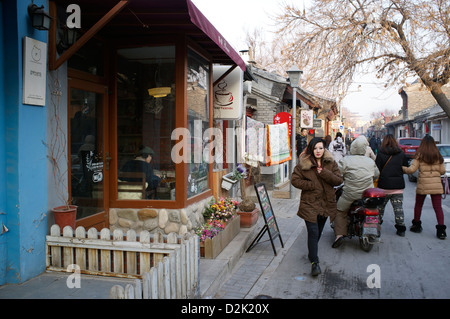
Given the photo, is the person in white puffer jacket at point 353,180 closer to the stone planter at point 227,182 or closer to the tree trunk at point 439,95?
the stone planter at point 227,182

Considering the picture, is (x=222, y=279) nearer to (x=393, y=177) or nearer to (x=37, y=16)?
(x=37, y=16)

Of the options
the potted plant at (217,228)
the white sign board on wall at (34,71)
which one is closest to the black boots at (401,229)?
the potted plant at (217,228)

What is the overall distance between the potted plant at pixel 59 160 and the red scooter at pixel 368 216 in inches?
170

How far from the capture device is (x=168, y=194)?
5711 mm

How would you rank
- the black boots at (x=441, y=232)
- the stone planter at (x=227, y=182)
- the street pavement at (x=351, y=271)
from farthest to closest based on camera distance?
the stone planter at (x=227, y=182) → the black boots at (x=441, y=232) → the street pavement at (x=351, y=271)

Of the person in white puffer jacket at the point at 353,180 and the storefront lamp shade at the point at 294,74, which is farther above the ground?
the storefront lamp shade at the point at 294,74

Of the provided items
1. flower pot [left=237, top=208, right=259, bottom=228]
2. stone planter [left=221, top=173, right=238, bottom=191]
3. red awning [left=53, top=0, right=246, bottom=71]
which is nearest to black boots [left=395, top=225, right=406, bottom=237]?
flower pot [left=237, top=208, right=259, bottom=228]

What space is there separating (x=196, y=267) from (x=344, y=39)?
12198 mm

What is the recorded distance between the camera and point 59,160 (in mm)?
4602

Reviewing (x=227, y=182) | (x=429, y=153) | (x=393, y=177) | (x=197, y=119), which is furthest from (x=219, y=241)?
(x=429, y=153)

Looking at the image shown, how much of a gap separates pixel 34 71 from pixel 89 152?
5.13 feet

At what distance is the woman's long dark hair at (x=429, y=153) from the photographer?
23.1ft

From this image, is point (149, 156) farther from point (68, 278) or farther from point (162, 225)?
point (68, 278)

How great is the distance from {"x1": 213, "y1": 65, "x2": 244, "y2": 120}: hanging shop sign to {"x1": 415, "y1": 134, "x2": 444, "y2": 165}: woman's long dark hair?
11.5 ft
